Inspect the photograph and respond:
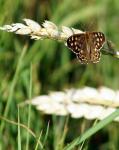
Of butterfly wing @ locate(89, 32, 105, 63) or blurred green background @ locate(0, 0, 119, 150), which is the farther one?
blurred green background @ locate(0, 0, 119, 150)

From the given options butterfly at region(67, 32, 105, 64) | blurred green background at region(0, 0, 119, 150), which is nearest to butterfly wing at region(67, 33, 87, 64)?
Answer: butterfly at region(67, 32, 105, 64)

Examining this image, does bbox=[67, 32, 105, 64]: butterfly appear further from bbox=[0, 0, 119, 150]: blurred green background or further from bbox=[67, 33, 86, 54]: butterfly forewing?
bbox=[0, 0, 119, 150]: blurred green background

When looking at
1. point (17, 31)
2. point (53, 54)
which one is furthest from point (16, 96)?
point (17, 31)

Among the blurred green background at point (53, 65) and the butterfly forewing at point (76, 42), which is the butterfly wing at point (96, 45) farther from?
the blurred green background at point (53, 65)

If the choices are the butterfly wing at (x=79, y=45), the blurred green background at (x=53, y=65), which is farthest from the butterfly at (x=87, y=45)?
the blurred green background at (x=53, y=65)

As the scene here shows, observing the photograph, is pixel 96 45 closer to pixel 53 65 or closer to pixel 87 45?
pixel 87 45

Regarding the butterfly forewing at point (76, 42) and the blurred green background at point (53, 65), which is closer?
the butterfly forewing at point (76, 42)

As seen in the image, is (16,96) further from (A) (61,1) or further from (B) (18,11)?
(A) (61,1)
